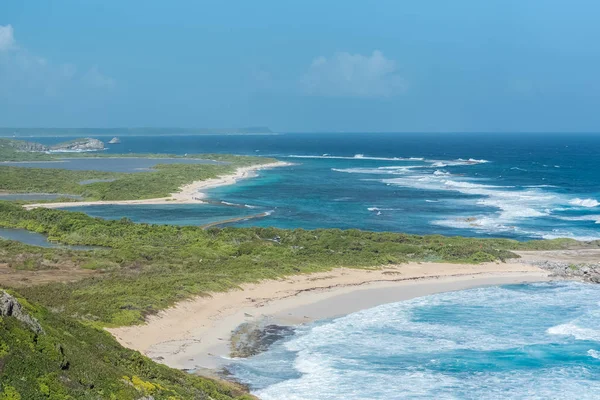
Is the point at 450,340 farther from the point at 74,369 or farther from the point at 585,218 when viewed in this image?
the point at 585,218

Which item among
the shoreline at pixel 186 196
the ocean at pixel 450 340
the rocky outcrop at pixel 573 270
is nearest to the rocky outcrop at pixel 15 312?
the ocean at pixel 450 340

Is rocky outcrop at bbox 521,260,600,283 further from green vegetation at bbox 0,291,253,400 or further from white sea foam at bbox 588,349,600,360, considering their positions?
green vegetation at bbox 0,291,253,400

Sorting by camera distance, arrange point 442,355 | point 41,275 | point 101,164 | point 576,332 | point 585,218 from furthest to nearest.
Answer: point 101,164 < point 585,218 < point 41,275 < point 576,332 < point 442,355

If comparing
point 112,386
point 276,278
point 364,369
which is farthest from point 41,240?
point 112,386

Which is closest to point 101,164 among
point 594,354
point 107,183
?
point 107,183

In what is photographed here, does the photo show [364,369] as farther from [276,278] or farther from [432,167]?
[432,167]

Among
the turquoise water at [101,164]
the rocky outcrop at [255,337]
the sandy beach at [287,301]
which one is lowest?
the rocky outcrop at [255,337]

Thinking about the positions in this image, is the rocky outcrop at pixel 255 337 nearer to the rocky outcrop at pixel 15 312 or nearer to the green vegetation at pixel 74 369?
the green vegetation at pixel 74 369
